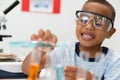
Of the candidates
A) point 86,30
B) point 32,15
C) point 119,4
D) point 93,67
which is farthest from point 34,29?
point 93,67

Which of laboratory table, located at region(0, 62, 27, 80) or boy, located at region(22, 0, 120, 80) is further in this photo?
laboratory table, located at region(0, 62, 27, 80)

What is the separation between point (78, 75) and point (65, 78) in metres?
0.05

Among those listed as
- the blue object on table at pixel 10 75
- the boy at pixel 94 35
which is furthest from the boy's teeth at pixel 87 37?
the blue object on table at pixel 10 75

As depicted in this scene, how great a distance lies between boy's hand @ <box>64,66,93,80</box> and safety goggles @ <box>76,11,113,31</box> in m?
0.27

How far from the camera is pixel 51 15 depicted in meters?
1.69

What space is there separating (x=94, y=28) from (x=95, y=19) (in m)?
0.05

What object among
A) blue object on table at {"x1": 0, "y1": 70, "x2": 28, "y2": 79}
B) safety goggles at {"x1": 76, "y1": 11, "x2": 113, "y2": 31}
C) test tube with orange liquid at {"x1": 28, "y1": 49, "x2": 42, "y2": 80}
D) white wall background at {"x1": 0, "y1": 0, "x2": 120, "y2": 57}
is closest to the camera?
test tube with orange liquid at {"x1": 28, "y1": 49, "x2": 42, "y2": 80}

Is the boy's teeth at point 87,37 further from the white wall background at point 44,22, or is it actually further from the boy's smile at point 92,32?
the white wall background at point 44,22

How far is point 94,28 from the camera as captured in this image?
90cm

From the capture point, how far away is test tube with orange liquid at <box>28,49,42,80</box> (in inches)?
21.2

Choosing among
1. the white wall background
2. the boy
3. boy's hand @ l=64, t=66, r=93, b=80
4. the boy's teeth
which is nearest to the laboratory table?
the boy

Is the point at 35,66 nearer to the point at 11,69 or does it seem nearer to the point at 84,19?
the point at 84,19

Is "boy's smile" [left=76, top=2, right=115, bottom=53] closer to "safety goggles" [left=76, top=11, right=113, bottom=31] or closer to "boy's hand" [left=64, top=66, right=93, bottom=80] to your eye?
"safety goggles" [left=76, top=11, right=113, bottom=31]

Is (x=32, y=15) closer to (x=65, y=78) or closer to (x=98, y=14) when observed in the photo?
(x=98, y=14)
